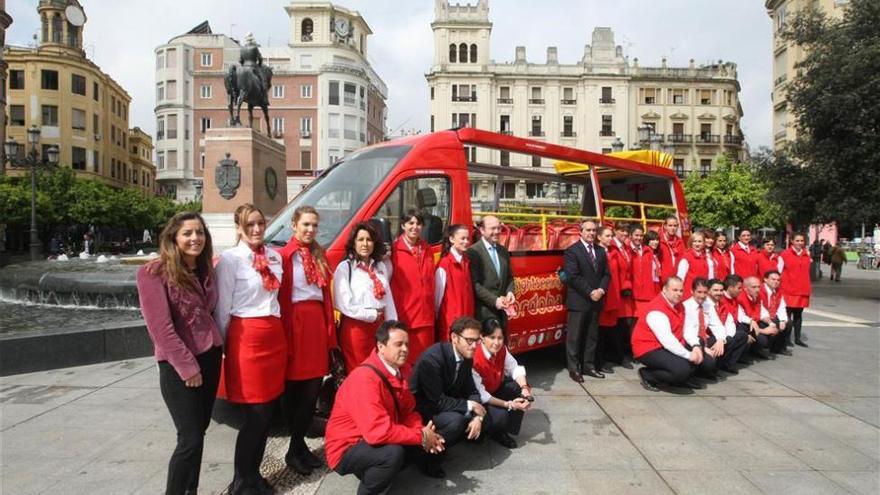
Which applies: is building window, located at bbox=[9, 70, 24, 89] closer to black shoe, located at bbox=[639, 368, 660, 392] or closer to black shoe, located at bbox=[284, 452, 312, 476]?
black shoe, located at bbox=[284, 452, 312, 476]

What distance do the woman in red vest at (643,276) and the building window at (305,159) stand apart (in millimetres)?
54489

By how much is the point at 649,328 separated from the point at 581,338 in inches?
34.1

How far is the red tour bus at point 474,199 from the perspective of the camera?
575 centimetres

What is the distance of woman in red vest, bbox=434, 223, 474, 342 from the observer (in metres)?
5.21

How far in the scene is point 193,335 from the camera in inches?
133

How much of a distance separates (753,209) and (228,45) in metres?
52.5

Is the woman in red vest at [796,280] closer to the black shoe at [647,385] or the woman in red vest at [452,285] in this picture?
the black shoe at [647,385]

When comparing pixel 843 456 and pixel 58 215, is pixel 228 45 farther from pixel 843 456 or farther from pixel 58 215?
pixel 843 456

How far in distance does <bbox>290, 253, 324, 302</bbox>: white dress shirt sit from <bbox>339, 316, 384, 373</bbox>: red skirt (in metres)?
0.48

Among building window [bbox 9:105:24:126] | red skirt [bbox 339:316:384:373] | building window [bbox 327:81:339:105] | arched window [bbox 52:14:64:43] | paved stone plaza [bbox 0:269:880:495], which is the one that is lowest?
paved stone plaza [bbox 0:269:880:495]

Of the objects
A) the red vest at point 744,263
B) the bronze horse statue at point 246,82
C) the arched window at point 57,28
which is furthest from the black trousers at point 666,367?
the arched window at point 57,28

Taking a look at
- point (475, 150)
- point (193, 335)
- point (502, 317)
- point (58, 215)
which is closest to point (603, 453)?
point (502, 317)

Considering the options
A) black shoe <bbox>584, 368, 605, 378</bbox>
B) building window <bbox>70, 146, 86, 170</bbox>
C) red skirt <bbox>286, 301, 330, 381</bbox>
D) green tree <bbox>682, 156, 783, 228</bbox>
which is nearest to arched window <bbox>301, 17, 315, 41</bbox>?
building window <bbox>70, 146, 86, 170</bbox>

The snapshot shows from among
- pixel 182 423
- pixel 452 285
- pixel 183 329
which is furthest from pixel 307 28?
pixel 182 423
